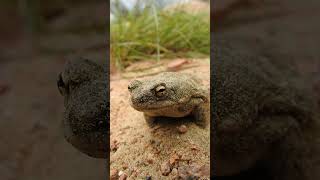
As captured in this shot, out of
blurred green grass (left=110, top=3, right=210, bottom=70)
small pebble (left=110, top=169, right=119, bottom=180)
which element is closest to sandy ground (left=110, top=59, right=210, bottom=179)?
small pebble (left=110, top=169, right=119, bottom=180)

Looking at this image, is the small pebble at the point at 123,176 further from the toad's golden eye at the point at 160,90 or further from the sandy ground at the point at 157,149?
the toad's golden eye at the point at 160,90

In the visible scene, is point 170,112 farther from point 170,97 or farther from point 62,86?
point 62,86

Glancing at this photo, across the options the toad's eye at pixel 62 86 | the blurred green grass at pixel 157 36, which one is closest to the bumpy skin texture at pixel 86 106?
the toad's eye at pixel 62 86

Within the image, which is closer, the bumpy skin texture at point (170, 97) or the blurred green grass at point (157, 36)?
the bumpy skin texture at point (170, 97)

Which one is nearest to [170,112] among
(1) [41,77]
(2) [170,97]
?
(2) [170,97]

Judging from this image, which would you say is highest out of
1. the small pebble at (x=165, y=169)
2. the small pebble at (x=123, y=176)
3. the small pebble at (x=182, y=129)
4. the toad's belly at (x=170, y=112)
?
the toad's belly at (x=170, y=112)

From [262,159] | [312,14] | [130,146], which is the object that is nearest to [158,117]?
[130,146]
